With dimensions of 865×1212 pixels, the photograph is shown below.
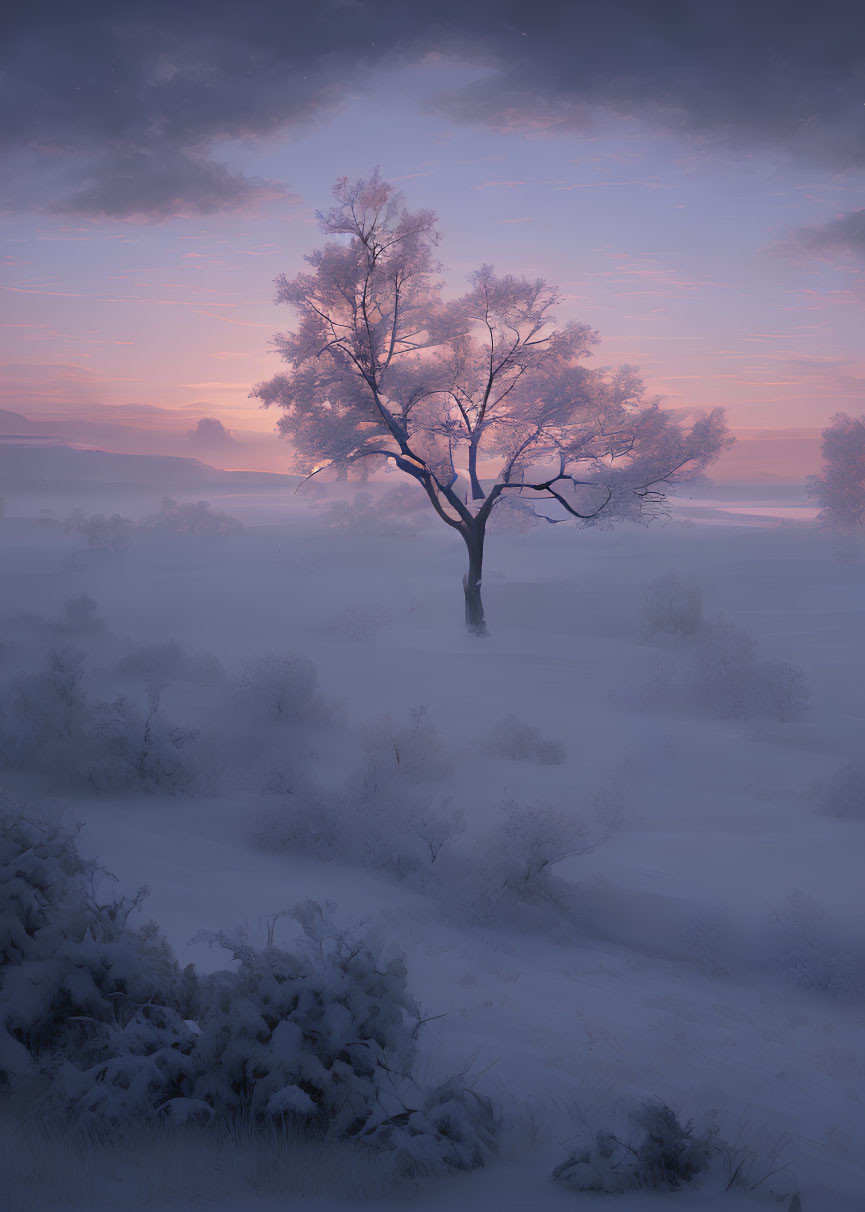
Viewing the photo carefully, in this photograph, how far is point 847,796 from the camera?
27.7 ft

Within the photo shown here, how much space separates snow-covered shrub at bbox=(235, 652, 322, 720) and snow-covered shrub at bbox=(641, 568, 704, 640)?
9.21 meters

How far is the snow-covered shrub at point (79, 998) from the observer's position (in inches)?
132

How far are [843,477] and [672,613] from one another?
21.5 m

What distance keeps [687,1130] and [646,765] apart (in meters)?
6.83

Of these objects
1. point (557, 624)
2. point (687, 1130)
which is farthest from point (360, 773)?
point (557, 624)

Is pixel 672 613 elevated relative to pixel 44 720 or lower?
elevated

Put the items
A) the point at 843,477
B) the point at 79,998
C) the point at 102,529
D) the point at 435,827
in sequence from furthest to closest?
the point at 843,477 → the point at 102,529 → the point at 435,827 → the point at 79,998

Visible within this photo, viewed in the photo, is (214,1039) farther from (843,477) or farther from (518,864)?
(843,477)

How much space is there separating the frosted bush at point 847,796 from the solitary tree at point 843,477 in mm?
28467

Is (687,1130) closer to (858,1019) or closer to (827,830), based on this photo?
(858,1019)

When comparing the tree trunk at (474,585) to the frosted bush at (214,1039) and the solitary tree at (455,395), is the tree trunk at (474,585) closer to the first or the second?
the solitary tree at (455,395)

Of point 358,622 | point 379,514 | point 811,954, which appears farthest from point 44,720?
point 379,514

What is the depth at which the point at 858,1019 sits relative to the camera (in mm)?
5188

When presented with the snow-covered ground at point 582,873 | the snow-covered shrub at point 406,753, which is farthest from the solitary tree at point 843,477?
the snow-covered shrub at point 406,753
